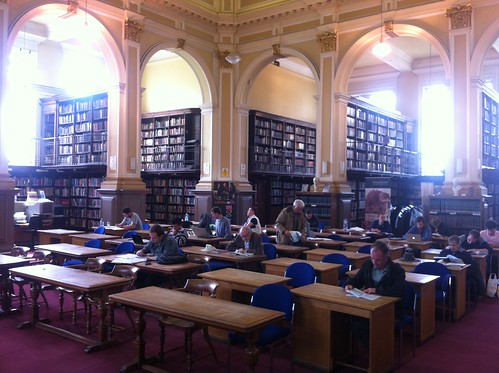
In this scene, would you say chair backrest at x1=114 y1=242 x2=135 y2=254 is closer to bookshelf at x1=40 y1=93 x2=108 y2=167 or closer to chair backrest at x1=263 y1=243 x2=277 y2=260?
chair backrest at x1=263 y1=243 x2=277 y2=260

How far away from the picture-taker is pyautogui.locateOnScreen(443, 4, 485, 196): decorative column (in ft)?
34.3

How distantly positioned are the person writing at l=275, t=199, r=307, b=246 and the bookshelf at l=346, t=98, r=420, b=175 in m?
7.12

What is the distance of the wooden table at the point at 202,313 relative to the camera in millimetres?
3510

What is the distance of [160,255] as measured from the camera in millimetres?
6070

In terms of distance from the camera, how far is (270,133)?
1555cm

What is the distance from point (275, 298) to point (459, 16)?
9.04 meters

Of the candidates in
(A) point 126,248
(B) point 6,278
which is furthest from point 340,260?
(B) point 6,278

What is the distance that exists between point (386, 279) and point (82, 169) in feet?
38.9

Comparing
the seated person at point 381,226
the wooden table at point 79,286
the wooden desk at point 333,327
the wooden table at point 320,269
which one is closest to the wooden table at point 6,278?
the wooden table at point 79,286

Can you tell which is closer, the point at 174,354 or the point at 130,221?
the point at 174,354

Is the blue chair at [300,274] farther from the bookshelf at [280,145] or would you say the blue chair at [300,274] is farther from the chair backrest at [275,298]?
the bookshelf at [280,145]

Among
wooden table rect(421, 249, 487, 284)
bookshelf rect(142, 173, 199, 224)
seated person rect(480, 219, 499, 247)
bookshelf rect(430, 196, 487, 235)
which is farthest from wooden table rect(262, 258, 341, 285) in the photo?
bookshelf rect(142, 173, 199, 224)

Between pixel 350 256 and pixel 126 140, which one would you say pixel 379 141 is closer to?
pixel 126 140

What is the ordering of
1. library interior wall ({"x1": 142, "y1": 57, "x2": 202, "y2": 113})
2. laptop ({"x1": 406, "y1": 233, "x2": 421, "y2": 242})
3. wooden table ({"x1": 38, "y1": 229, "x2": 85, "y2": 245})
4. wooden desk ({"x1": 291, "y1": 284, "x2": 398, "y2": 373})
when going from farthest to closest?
library interior wall ({"x1": 142, "y1": 57, "x2": 202, "y2": 113})
wooden table ({"x1": 38, "y1": 229, "x2": 85, "y2": 245})
laptop ({"x1": 406, "y1": 233, "x2": 421, "y2": 242})
wooden desk ({"x1": 291, "y1": 284, "x2": 398, "y2": 373})
